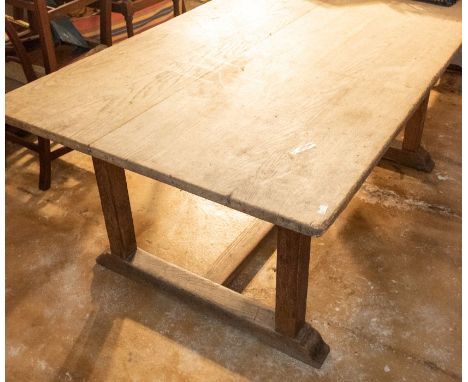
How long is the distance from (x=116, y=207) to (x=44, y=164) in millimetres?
691

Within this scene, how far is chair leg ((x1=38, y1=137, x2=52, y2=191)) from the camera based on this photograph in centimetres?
236

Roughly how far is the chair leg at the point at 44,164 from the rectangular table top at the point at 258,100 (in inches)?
25.6

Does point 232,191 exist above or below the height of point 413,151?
above

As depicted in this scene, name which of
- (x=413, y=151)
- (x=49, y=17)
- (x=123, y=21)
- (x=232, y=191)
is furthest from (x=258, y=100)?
(x=123, y=21)

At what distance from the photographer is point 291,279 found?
157 cm

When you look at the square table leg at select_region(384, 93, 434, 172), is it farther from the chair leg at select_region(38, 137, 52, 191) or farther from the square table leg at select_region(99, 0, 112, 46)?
the chair leg at select_region(38, 137, 52, 191)

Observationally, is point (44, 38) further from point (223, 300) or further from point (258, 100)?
point (223, 300)

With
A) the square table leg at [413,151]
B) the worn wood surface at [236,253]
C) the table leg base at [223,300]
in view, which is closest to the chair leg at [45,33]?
the table leg base at [223,300]

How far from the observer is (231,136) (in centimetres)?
144

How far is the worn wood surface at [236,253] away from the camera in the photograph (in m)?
1.92

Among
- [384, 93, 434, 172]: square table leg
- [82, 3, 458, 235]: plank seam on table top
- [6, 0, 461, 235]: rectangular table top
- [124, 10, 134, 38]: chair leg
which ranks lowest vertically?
[384, 93, 434, 172]: square table leg

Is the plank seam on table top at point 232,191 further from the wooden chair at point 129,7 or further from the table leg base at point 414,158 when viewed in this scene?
the wooden chair at point 129,7

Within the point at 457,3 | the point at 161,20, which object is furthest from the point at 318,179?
the point at 161,20

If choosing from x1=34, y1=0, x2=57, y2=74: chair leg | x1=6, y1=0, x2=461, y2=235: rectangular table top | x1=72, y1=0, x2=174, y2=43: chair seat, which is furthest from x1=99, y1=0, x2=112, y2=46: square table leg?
x1=6, y1=0, x2=461, y2=235: rectangular table top
